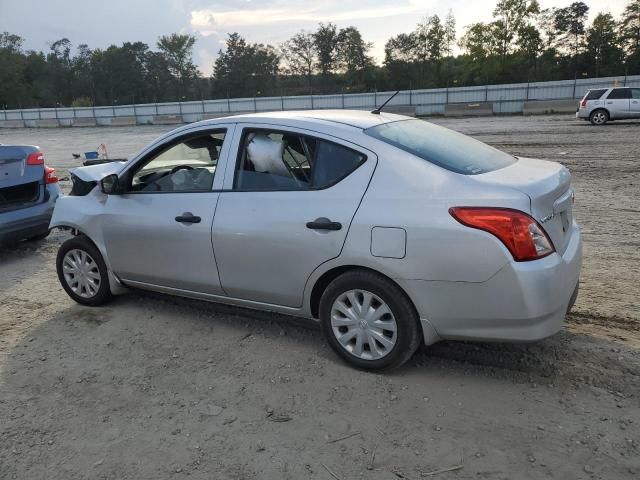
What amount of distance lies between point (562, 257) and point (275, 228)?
5.89 ft

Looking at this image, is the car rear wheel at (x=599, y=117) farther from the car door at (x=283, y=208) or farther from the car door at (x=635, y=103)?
the car door at (x=283, y=208)

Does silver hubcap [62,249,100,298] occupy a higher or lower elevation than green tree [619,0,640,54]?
lower

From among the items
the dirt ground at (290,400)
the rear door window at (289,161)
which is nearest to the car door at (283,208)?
the rear door window at (289,161)

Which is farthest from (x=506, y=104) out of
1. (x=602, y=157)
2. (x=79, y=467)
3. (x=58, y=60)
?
(x=58, y=60)

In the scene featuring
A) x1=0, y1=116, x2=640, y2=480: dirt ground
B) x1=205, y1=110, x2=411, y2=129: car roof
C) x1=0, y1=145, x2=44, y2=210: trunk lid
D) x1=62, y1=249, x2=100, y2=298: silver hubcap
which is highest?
x1=205, y1=110, x2=411, y2=129: car roof

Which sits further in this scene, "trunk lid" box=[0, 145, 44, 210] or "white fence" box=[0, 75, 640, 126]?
"white fence" box=[0, 75, 640, 126]

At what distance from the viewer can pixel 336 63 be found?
79312mm

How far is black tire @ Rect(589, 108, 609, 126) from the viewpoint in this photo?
21625mm

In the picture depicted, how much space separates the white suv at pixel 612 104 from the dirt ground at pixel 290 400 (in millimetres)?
19345

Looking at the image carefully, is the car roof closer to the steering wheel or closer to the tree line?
the steering wheel

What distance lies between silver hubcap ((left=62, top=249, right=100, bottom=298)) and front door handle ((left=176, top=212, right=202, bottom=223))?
1.22 meters

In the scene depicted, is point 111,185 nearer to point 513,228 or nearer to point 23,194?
point 23,194

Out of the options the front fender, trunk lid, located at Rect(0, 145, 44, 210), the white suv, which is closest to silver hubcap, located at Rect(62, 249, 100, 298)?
the front fender

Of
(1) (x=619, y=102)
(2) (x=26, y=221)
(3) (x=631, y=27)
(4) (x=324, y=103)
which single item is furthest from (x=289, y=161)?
(3) (x=631, y=27)
